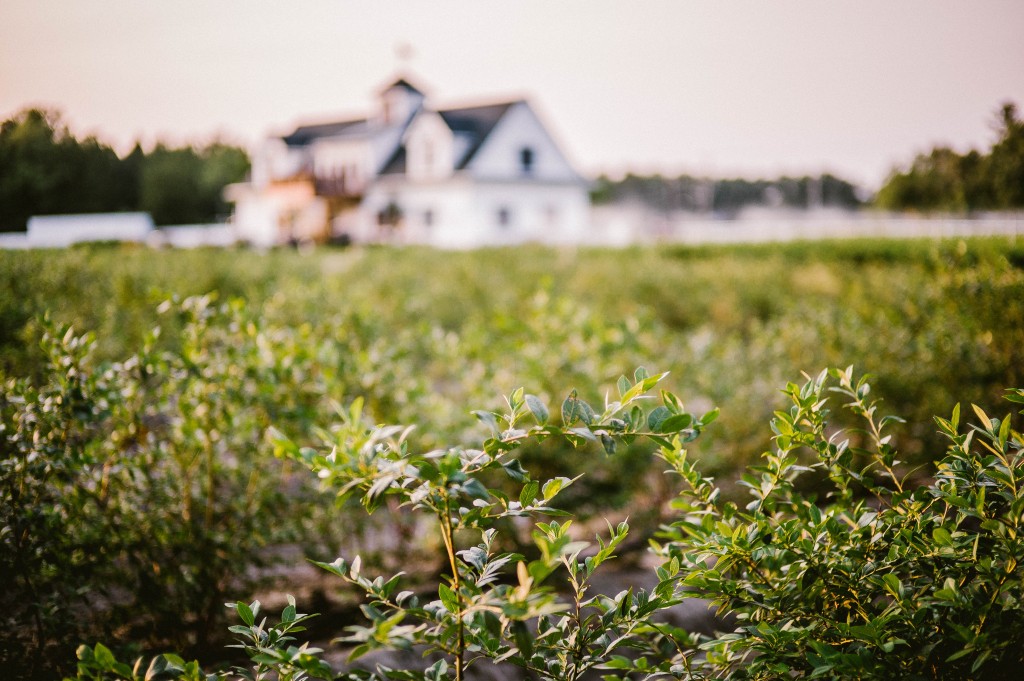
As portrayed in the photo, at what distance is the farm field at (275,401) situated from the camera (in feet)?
8.35

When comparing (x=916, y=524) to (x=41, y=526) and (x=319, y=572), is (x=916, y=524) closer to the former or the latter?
(x=41, y=526)

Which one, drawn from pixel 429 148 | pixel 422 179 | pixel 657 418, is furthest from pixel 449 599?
pixel 429 148

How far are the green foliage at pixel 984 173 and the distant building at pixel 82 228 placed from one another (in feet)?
19.7

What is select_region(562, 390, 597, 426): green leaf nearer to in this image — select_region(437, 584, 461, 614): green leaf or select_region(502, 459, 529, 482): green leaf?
select_region(502, 459, 529, 482): green leaf

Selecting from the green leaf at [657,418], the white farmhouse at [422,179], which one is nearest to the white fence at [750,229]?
the white farmhouse at [422,179]

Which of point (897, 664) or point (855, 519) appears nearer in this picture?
point (897, 664)

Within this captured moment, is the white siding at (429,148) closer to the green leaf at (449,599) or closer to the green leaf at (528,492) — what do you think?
the green leaf at (528,492)

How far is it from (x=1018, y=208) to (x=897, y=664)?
459cm

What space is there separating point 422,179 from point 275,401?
2676 cm

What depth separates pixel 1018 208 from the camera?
4883mm

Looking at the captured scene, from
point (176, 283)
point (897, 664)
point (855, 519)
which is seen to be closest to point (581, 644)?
point (897, 664)

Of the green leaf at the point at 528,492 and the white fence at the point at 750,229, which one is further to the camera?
the white fence at the point at 750,229

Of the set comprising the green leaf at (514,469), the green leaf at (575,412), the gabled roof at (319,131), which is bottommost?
the green leaf at (514,469)

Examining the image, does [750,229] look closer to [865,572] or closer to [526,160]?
[526,160]
